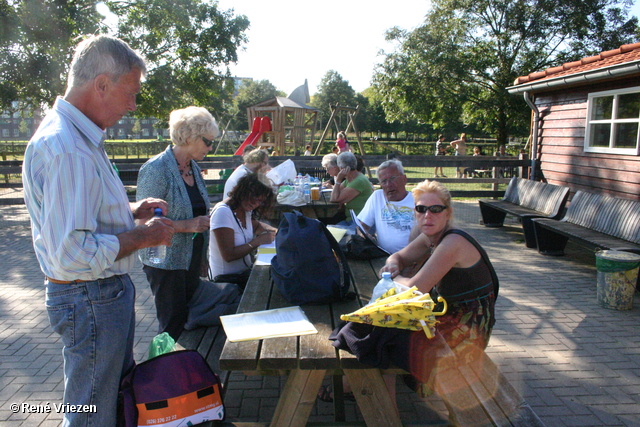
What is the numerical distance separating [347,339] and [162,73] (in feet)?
53.6

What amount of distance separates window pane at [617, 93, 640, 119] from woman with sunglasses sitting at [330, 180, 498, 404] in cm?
693

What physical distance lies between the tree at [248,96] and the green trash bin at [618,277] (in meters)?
55.1

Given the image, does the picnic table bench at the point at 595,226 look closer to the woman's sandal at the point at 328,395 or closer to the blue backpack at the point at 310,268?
the woman's sandal at the point at 328,395

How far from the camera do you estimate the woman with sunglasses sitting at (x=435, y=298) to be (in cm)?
204

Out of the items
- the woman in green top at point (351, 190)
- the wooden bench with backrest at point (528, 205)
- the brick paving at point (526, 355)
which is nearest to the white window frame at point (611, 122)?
the wooden bench with backrest at point (528, 205)

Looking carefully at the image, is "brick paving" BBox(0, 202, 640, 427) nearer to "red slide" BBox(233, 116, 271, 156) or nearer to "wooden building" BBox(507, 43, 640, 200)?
"wooden building" BBox(507, 43, 640, 200)

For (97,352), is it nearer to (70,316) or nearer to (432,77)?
(70,316)

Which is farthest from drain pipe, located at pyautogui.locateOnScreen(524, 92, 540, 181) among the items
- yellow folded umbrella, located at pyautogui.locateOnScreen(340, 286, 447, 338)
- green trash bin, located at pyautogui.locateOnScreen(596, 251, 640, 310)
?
yellow folded umbrella, located at pyautogui.locateOnScreen(340, 286, 447, 338)

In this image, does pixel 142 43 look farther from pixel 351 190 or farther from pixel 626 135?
pixel 626 135

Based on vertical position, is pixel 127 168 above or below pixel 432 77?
below

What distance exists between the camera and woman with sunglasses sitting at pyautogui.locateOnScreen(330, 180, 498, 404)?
80.4 inches

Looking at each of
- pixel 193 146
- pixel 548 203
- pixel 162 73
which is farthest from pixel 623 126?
pixel 162 73

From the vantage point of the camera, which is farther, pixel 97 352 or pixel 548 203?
pixel 548 203

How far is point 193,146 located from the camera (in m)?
3.27
